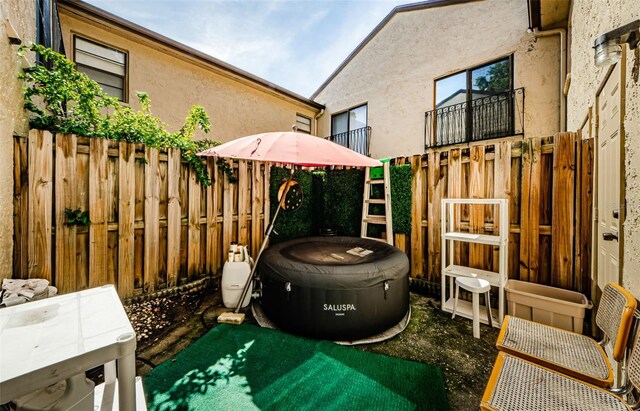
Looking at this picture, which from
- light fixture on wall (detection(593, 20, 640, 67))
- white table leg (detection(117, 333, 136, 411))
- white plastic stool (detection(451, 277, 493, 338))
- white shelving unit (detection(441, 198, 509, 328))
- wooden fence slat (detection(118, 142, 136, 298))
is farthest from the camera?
wooden fence slat (detection(118, 142, 136, 298))

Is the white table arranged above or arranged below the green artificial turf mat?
above

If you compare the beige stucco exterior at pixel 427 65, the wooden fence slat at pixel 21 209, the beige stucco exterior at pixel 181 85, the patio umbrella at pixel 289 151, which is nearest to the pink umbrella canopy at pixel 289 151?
the patio umbrella at pixel 289 151

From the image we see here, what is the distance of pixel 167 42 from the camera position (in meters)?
6.14

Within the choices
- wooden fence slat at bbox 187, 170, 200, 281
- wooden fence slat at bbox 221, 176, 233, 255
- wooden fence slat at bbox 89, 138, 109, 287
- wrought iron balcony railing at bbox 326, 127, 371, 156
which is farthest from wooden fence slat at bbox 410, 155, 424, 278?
wrought iron balcony railing at bbox 326, 127, 371, 156

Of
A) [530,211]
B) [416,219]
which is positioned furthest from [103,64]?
[530,211]

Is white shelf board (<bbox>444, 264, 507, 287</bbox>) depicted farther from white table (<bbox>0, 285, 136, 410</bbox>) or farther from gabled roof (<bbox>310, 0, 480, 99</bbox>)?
gabled roof (<bbox>310, 0, 480, 99</bbox>)

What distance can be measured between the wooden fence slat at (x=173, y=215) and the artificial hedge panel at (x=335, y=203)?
1.65 m

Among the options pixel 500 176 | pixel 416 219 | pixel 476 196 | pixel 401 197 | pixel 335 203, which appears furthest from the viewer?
pixel 335 203

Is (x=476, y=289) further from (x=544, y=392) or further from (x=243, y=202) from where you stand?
(x=243, y=202)

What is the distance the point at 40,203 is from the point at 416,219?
195 inches

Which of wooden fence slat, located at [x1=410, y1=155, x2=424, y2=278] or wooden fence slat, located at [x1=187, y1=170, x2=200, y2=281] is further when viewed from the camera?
wooden fence slat, located at [x1=410, y1=155, x2=424, y2=278]

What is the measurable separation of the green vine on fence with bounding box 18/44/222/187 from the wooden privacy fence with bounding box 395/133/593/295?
383 centimetres

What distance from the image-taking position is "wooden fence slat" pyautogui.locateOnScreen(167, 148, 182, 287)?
3.61 meters

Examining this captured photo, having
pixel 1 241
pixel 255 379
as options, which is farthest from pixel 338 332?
pixel 1 241
